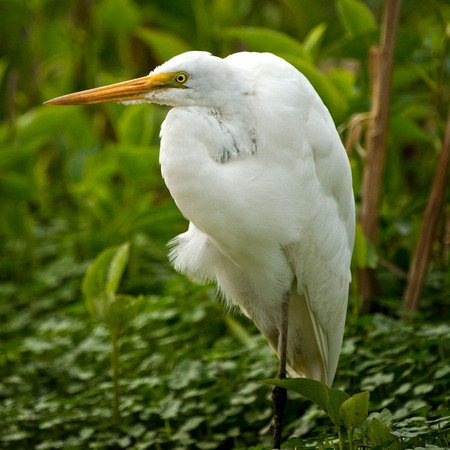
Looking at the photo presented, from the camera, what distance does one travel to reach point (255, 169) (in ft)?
5.84

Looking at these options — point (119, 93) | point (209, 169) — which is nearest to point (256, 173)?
point (209, 169)

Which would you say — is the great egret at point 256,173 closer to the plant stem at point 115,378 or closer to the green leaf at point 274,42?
the plant stem at point 115,378

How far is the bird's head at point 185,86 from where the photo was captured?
5.70 feet

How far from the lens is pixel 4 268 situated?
3836 mm

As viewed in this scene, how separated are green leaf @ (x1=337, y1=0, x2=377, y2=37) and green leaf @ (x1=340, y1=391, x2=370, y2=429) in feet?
4.79

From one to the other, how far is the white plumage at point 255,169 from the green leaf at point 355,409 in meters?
0.42

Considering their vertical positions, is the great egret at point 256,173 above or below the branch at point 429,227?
above

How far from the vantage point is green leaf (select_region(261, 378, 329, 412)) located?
65.5 inches

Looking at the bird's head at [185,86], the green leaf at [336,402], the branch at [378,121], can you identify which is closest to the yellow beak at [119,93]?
the bird's head at [185,86]

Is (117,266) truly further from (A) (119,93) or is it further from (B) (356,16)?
(B) (356,16)

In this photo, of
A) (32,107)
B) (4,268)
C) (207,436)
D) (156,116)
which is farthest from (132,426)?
(32,107)

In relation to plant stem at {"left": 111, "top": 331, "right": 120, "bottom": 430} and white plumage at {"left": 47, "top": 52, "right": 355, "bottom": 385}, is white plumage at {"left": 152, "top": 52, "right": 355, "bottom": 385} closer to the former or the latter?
white plumage at {"left": 47, "top": 52, "right": 355, "bottom": 385}

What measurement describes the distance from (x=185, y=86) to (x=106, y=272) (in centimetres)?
72

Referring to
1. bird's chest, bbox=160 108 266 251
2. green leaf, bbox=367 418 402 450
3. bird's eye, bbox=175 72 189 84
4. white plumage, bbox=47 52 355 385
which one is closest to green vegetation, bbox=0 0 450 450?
green leaf, bbox=367 418 402 450
